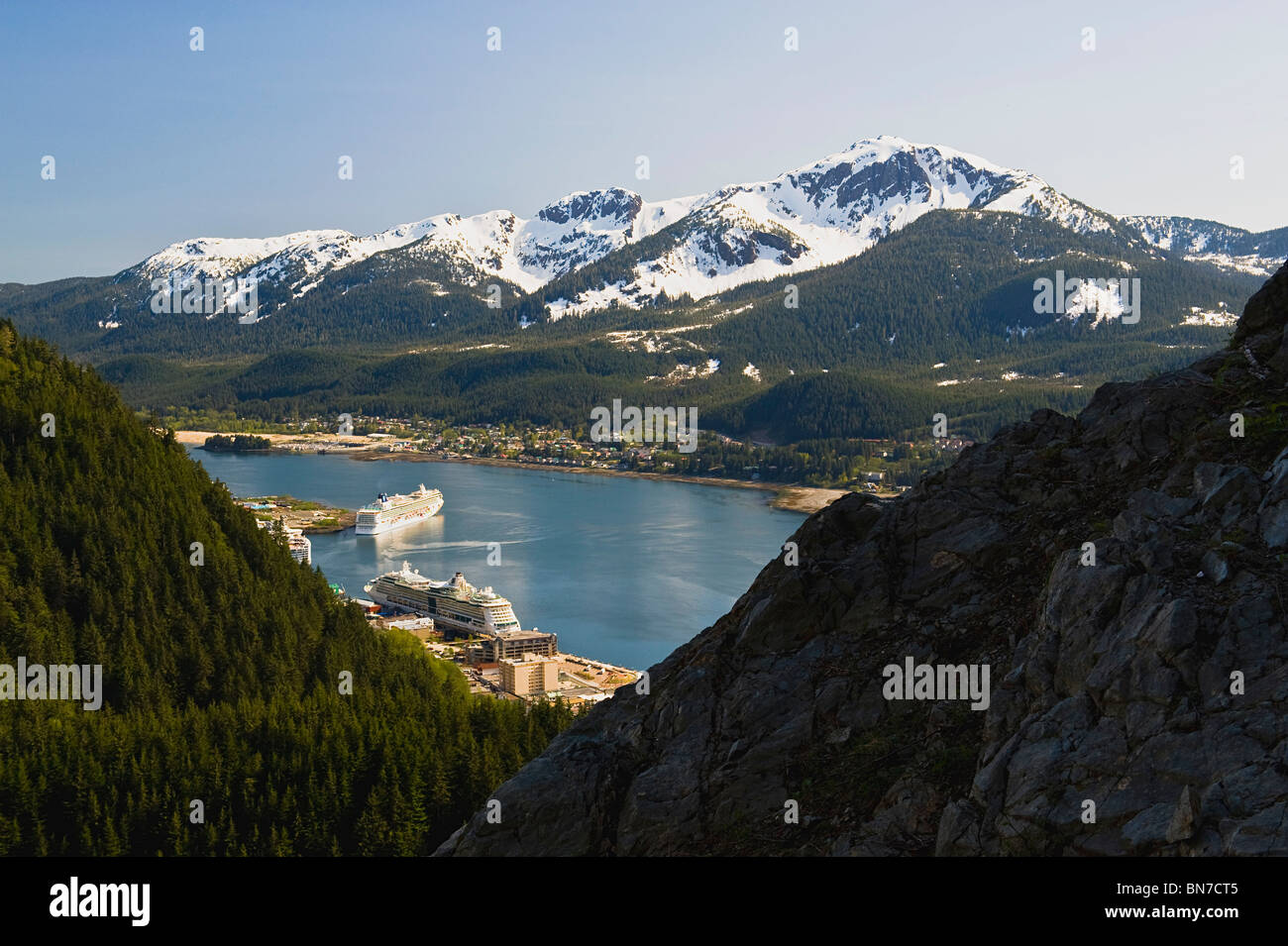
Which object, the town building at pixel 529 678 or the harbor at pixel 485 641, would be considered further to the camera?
the harbor at pixel 485 641

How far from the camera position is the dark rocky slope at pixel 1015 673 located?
727 centimetres

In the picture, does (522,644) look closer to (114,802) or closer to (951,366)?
(114,802)

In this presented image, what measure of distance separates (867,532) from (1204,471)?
3.41 metres

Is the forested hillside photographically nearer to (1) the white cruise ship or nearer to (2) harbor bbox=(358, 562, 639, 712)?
(2) harbor bbox=(358, 562, 639, 712)

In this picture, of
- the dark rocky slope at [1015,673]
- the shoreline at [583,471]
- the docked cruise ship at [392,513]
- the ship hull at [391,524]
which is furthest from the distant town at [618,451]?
the dark rocky slope at [1015,673]

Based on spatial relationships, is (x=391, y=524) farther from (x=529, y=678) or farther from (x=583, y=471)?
(x=529, y=678)

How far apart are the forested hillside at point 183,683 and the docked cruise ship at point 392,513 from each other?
3807 cm

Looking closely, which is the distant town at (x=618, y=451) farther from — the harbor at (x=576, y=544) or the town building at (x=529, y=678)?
the town building at (x=529, y=678)

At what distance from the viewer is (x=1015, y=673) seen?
8.73 metres

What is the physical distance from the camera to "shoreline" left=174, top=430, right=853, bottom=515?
321 feet

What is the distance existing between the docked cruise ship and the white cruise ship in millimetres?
20109

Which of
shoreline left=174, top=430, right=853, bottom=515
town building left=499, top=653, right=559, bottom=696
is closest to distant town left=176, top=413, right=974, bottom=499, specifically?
shoreline left=174, top=430, right=853, bottom=515

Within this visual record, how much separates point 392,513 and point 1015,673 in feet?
257
